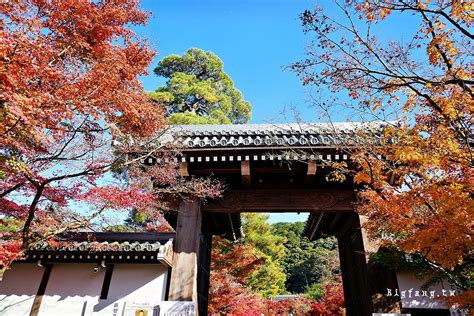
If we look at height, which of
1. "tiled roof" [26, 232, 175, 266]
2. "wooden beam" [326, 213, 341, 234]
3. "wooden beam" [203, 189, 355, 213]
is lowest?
"tiled roof" [26, 232, 175, 266]

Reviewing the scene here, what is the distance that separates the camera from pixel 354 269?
26.2 feet

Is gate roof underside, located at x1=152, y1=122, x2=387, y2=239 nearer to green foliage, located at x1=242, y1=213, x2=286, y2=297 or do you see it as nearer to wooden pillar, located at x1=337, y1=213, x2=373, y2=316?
wooden pillar, located at x1=337, y1=213, x2=373, y2=316

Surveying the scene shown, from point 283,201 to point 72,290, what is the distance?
5206 millimetres

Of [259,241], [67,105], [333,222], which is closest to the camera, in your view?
[67,105]

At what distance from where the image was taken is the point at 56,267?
7059 millimetres

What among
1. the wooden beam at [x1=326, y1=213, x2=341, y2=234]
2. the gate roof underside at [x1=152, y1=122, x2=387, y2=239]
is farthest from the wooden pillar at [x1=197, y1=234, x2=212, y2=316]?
the wooden beam at [x1=326, y1=213, x2=341, y2=234]

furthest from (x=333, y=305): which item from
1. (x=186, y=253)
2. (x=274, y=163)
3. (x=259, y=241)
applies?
(x=274, y=163)

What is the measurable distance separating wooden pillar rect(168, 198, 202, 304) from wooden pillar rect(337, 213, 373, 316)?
141 inches

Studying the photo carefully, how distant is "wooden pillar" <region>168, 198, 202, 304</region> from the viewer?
6.12 meters

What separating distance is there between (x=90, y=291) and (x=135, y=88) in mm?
4627

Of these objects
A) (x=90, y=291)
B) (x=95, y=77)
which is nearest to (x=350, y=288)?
(x=90, y=291)

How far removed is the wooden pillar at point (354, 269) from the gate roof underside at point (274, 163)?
3.16 ft

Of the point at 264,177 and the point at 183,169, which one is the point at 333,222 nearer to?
the point at 264,177

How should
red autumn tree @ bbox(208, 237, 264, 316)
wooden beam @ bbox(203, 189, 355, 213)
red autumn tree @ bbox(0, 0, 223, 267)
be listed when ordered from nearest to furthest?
red autumn tree @ bbox(0, 0, 223, 267)
wooden beam @ bbox(203, 189, 355, 213)
red autumn tree @ bbox(208, 237, 264, 316)
